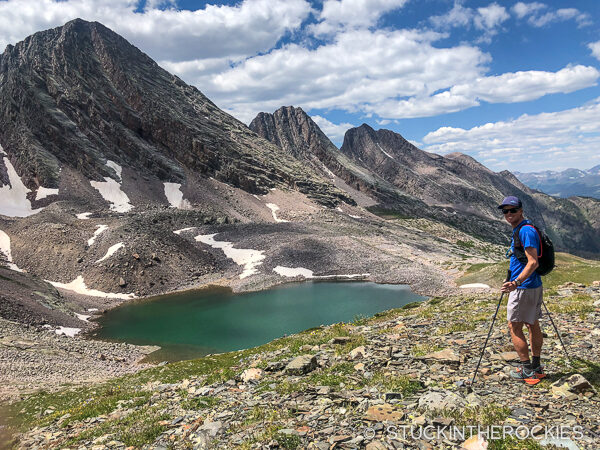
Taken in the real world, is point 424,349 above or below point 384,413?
below

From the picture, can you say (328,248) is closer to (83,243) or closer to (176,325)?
(176,325)

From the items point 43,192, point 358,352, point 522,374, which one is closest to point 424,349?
point 358,352

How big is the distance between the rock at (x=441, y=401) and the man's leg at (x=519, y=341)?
230 centimetres

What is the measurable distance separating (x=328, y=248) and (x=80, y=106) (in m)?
124

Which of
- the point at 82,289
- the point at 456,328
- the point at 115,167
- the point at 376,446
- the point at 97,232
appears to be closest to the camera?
the point at 376,446

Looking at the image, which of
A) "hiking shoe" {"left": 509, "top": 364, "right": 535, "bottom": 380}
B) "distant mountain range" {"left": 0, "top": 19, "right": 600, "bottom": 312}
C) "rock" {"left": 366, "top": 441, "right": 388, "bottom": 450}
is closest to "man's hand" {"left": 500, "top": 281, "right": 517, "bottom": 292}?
"hiking shoe" {"left": 509, "top": 364, "right": 535, "bottom": 380}

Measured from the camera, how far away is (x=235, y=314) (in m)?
55.5

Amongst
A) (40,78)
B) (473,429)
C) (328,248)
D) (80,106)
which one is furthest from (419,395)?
(40,78)

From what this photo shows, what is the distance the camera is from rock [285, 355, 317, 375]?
516 inches

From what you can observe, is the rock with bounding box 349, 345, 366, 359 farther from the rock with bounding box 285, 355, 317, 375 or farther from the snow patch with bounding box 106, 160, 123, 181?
the snow patch with bounding box 106, 160, 123, 181

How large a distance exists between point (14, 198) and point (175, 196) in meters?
46.5

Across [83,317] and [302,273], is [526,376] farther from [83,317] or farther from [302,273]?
[302,273]

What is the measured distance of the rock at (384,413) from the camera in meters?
8.22

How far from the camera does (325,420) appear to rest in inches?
341
